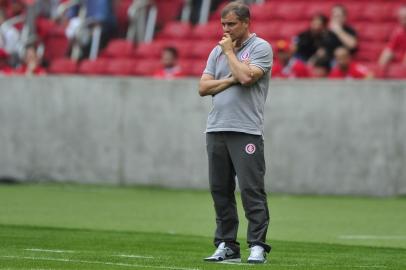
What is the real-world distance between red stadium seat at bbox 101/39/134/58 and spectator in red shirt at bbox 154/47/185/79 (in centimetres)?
303

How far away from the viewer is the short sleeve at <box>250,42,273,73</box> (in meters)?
10.6

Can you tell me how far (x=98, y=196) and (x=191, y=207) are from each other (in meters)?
2.42

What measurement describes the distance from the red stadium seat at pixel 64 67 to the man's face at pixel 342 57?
22.2 ft

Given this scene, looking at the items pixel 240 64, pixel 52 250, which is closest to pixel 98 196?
pixel 52 250

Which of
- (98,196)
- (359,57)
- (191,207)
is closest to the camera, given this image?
(191,207)

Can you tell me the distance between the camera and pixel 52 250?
1150 cm

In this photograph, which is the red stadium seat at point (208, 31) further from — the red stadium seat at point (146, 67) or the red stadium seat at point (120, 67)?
the red stadium seat at point (120, 67)

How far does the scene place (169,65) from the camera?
2216cm

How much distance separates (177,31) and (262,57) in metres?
14.5

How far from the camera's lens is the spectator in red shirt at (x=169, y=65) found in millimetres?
22000

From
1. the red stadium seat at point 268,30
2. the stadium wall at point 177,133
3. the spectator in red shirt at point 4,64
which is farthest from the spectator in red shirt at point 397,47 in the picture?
the spectator in red shirt at point 4,64

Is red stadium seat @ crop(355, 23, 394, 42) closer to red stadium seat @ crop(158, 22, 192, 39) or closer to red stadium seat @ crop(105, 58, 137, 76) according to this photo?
red stadium seat @ crop(158, 22, 192, 39)

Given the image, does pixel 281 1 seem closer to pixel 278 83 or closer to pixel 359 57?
pixel 359 57

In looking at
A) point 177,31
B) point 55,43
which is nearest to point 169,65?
point 177,31
